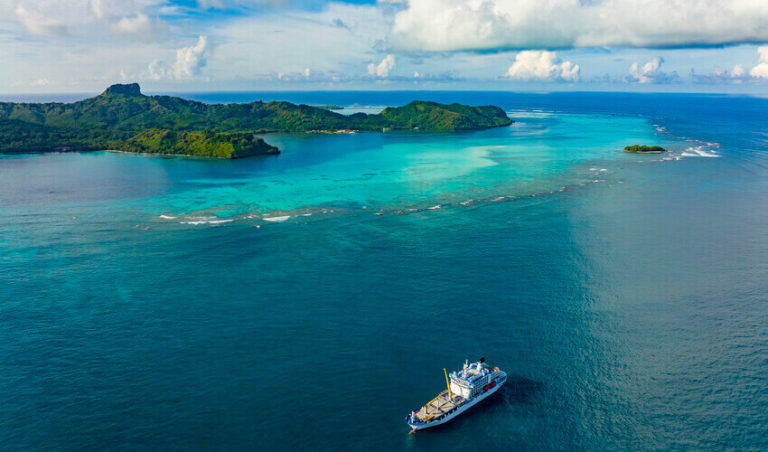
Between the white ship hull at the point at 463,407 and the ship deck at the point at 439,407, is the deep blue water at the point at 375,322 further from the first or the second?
the ship deck at the point at 439,407

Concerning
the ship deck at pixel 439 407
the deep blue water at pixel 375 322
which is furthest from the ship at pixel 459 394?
the deep blue water at pixel 375 322

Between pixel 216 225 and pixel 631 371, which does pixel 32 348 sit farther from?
pixel 631 371

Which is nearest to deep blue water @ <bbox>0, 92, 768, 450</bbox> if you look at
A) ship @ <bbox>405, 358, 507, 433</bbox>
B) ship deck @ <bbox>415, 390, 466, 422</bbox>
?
A: ship @ <bbox>405, 358, 507, 433</bbox>

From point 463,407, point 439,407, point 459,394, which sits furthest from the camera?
point 459,394

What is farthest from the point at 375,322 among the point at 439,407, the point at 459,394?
the point at 439,407

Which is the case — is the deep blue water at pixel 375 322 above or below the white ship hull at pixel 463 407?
above

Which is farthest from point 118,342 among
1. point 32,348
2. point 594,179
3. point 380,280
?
point 594,179

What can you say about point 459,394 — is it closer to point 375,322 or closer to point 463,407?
point 463,407
